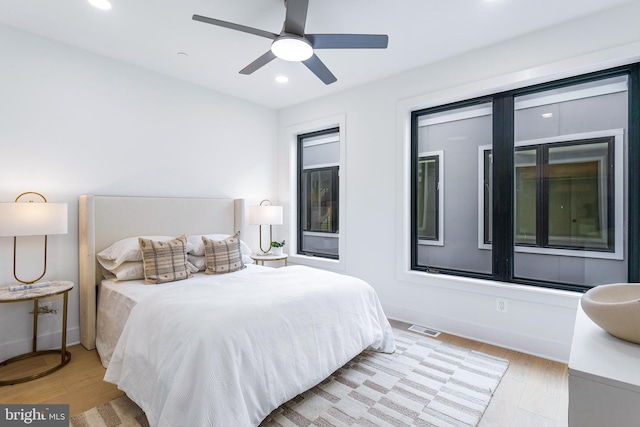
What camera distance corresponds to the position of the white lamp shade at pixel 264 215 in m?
4.21

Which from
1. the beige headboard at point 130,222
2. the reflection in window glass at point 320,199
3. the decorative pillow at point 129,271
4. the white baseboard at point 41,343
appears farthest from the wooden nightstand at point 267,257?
the white baseboard at point 41,343

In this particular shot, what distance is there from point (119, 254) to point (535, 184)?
3.86m

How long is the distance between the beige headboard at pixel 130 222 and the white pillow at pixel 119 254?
0.29ft

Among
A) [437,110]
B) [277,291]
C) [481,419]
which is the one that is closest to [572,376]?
[481,419]

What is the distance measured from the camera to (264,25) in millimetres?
2668

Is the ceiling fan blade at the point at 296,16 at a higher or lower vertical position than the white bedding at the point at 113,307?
higher

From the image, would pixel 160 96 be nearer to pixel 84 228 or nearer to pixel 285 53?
pixel 84 228

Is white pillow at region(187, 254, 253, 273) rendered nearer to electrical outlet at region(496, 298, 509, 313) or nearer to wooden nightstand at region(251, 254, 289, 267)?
wooden nightstand at region(251, 254, 289, 267)

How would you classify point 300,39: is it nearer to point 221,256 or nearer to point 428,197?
point 221,256

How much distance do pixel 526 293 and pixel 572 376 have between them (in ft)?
7.34

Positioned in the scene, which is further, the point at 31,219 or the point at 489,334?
the point at 489,334

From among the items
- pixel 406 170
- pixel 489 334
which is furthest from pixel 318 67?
pixel 489 334

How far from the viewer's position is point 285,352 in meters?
1.95

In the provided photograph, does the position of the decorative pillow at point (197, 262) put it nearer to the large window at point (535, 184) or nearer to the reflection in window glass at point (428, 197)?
the large window at point (535, 184)
